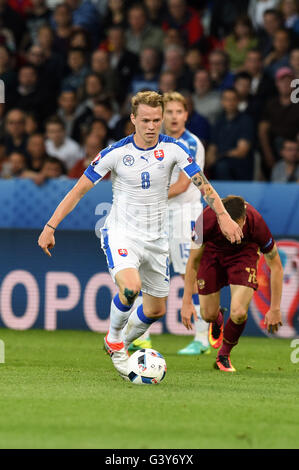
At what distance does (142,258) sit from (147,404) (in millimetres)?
1850

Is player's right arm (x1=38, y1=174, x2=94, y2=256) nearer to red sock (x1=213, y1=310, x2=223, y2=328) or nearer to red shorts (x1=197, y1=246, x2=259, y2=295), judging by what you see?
red shorts (x1=197, y1=246, x2=259, y2=295)

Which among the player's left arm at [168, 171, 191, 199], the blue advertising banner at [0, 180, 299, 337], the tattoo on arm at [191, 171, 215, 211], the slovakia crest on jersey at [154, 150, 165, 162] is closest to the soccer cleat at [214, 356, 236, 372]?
the tattoo on arm at [191, 171, 215, 211]

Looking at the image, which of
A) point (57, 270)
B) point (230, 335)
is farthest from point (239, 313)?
point (57, 270)

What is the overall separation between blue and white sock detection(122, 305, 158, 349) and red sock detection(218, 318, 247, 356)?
708 mm

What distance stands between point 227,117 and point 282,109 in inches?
28.7

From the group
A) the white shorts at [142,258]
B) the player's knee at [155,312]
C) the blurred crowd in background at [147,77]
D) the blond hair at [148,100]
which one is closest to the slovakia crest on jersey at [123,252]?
the white shorts at [142,258]

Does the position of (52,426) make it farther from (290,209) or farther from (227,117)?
(227,117)

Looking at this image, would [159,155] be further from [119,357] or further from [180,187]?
[180,187]

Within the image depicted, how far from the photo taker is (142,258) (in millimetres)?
7707

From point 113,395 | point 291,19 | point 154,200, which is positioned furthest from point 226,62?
point 113,395

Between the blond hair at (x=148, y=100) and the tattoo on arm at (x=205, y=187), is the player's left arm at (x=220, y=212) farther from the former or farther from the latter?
the blond hair at (x=148, y=100)

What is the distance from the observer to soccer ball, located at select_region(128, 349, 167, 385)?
23.2 ft

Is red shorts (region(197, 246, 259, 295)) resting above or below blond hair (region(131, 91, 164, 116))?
below

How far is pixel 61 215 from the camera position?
7309mm
